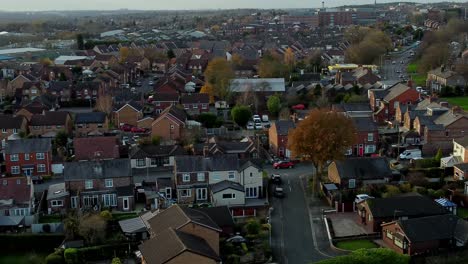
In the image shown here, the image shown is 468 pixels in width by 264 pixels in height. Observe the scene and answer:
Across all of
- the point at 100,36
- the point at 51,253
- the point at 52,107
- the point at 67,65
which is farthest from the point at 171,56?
the point at 51,253

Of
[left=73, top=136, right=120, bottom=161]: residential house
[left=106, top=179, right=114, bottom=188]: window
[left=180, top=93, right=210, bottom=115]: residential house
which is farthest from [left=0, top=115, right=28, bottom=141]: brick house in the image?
[left=106, top=179, right=114, bottom=188]: window

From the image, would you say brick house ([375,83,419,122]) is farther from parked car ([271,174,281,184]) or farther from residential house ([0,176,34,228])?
residential house ([0,176,34,228])

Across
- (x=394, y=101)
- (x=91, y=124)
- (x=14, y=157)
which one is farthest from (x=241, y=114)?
(x=14, y=157)

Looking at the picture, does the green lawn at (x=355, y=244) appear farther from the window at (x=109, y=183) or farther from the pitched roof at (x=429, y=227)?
the window at (x=109, y=183)

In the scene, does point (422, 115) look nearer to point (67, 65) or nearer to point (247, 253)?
point (247, 253)

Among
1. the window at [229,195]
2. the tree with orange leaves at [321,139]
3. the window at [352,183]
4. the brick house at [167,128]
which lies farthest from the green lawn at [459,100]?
the window at [229,195]
